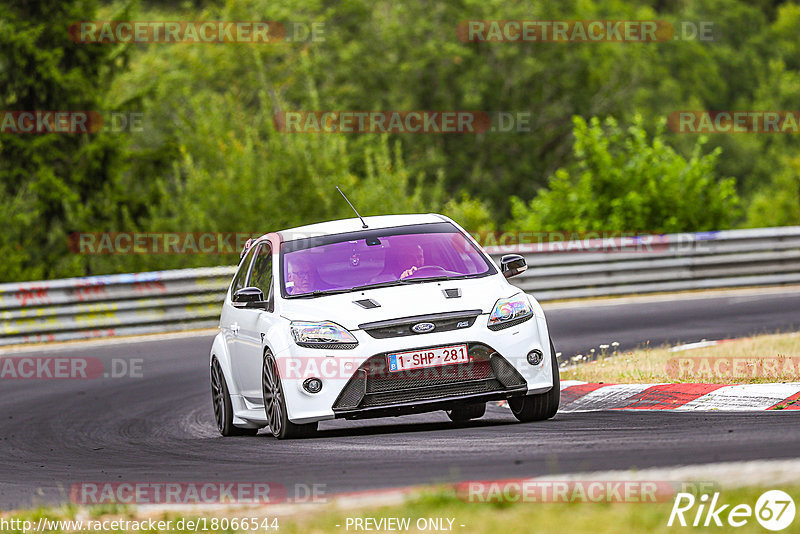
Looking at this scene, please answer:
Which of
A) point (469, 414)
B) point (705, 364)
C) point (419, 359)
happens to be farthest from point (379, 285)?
point (705, 364)

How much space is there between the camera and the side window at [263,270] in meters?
10.4

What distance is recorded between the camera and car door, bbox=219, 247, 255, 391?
10.5 m

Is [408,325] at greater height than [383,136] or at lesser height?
lesser

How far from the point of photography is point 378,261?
9.91 metres

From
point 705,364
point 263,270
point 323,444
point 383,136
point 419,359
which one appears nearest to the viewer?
point 419,359

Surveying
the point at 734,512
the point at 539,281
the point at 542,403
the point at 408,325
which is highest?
the point at 408,325

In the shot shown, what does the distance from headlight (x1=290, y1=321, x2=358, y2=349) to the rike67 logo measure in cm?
359

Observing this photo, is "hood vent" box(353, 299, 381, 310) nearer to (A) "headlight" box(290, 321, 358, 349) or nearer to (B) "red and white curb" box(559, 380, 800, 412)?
(A) "headlight" box(290, 321, 358, 349)

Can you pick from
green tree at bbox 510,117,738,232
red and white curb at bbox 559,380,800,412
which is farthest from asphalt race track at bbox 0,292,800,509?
green tree at bbox 510,117,738,232

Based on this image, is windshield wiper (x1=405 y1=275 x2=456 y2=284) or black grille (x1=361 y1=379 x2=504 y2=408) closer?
black grille (x1=361 y1=379 x2=504 y2=408)

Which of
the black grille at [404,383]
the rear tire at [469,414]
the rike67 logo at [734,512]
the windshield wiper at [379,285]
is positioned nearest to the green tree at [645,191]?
the rear tire at [469,414]

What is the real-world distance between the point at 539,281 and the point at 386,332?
12.8m

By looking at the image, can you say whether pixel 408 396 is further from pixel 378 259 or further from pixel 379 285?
pixel 378 259

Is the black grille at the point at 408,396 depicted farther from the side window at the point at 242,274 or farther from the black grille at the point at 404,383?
the side window at the point at 242,274
